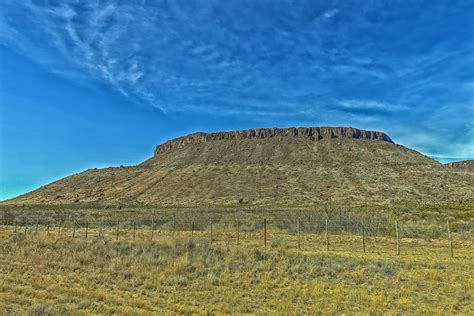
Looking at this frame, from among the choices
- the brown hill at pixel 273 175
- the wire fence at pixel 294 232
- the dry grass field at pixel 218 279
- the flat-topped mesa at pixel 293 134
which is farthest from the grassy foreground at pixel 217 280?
the flat-topped mesa at pixel 293 134

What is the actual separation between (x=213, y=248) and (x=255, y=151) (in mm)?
94097

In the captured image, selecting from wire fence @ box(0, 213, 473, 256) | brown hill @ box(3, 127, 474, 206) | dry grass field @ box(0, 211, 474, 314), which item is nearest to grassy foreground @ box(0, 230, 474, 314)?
dry grass field @ box(0, 211, 474, 314)

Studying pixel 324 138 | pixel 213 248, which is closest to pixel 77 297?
pixel 213 248

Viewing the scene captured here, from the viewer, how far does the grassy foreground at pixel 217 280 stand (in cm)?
1170

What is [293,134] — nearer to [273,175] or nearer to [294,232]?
[273,175]

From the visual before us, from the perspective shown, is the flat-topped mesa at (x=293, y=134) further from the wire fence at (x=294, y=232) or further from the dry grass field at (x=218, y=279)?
the dry grass field at (x=218, y=279)

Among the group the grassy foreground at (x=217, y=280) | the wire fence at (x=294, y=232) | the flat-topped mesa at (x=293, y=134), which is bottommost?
the grassy foreground at (x=217, y=280)

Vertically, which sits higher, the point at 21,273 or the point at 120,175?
the point at 120,175

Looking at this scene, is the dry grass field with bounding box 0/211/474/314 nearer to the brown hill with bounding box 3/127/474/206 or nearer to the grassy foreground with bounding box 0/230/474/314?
the grassy foreground with bounding box 0/230/474/314

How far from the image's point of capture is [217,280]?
50.7ft

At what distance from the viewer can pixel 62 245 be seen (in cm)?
2238

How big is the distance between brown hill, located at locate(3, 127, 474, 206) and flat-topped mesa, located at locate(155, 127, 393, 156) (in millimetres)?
365

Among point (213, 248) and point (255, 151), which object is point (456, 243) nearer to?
point (213, 248)

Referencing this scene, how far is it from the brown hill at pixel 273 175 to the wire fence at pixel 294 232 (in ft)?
93.1
